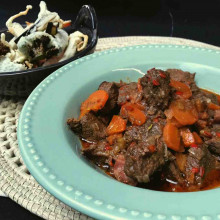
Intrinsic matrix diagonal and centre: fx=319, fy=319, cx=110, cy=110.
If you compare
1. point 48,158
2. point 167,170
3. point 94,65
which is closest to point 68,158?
point 48,158

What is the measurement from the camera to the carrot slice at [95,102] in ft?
7.54

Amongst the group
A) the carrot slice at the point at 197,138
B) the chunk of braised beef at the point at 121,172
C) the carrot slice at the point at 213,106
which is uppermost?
the carrot slice at the point at 213,106

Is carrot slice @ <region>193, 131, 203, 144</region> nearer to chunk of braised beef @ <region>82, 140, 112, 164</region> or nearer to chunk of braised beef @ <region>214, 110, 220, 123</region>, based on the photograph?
chunk of braised beef @ <region>214, 110, 220, 123</region>

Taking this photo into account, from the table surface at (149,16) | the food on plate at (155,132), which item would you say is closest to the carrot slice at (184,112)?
the food on plate at (155,132)

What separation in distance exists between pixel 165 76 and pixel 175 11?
13.6 feet

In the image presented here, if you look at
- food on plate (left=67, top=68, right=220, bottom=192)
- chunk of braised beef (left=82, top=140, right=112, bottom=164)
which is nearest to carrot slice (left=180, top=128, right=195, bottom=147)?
food on plate (left=67, top=68, right=220, bottom=192)

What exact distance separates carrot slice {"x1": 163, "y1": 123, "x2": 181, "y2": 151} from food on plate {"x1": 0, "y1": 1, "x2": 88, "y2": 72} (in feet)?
4.08

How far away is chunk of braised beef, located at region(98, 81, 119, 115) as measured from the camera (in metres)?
2.38

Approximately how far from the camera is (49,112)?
2170 mm

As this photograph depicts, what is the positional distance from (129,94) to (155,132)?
1.42ft

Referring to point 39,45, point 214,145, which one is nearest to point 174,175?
point 214,145

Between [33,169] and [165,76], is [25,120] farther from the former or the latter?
[165,76]

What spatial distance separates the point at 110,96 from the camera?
7.78ft

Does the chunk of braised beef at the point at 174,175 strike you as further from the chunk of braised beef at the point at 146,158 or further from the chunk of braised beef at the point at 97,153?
the chunk of braised beef at the point at 97,153
